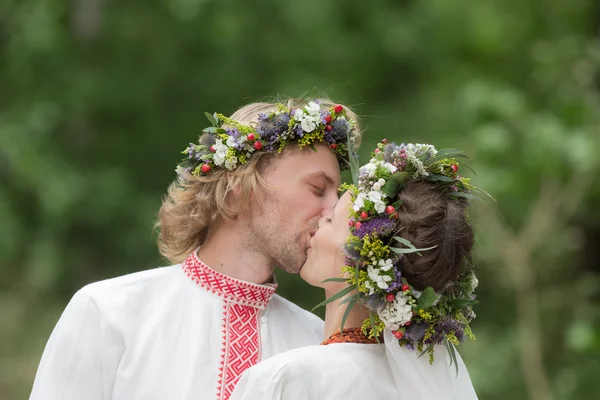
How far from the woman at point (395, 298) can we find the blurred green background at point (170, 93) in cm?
515

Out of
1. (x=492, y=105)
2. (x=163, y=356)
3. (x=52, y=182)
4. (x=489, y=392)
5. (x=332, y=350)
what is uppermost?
A: (x=492, y=105)

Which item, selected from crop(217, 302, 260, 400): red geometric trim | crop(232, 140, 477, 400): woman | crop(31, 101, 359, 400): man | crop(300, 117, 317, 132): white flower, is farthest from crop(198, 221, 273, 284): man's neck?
crop(232, 140, 477, 400): woman

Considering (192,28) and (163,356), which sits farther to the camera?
(192,28)

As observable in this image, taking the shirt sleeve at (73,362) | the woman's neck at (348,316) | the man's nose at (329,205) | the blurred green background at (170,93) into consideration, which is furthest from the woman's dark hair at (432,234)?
the blurred green background at (170,93)

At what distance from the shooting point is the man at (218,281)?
3279 millimetres

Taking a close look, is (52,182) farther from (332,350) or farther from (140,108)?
(332,350)

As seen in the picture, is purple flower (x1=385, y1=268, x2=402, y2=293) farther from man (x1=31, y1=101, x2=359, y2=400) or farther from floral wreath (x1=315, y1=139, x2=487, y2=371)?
man (x1=31, y1=101, x2=359, y2=400)

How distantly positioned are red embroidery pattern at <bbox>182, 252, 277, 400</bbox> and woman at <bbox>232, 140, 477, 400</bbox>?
51 cm

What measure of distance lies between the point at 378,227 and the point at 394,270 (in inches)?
5.7

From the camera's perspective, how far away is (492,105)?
6699 mm

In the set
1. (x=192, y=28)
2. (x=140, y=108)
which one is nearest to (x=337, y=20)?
(x=192, y=28)

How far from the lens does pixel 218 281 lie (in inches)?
142

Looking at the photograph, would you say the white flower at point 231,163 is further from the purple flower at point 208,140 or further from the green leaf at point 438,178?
the green leaf at point 438,178

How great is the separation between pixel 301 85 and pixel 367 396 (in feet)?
23.5
